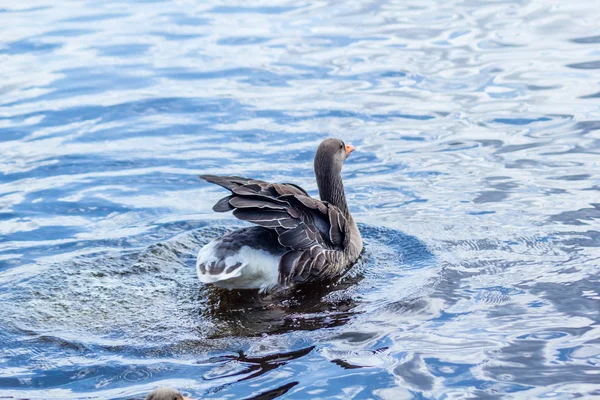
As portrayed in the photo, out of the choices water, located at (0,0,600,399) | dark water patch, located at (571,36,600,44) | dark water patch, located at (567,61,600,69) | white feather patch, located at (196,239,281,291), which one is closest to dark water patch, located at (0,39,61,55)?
water, located at (0,0,600,399)

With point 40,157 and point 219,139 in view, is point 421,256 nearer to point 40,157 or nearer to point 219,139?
point 219,139

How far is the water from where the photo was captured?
698cm

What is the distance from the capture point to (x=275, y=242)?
898 cm

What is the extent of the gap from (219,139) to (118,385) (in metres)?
6.73

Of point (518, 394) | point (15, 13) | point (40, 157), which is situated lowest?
point (518, 394)

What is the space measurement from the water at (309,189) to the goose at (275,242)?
223 millimetres

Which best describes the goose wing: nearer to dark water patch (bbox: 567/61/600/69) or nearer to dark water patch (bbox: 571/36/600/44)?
dark water patch (bbox: 567/61/600/69)

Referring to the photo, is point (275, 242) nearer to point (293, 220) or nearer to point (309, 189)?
point (293, 220)

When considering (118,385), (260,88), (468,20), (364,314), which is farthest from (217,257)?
(468,20)

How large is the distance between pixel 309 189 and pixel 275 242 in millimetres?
2561

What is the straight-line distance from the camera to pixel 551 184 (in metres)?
11.0

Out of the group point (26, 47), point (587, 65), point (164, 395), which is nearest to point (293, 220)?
point (164, 395)

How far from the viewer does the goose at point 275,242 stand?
8.45 metres

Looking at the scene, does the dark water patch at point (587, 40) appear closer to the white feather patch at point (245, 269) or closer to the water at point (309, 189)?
the water at point (309, 189)
